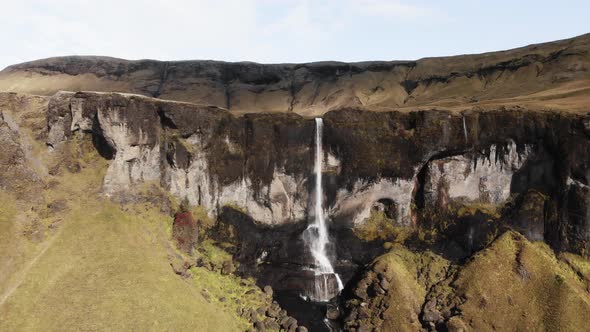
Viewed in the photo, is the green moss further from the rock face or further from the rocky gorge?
the rock face

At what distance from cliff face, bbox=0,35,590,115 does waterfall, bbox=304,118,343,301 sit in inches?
2206

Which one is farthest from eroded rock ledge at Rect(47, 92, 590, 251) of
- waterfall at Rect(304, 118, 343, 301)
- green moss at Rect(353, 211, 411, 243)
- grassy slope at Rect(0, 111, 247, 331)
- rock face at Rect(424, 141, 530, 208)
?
grassy slope at Rect(0, 111, 247, 331)

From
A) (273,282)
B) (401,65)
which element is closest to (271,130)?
(273,282)

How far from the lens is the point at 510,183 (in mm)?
43156

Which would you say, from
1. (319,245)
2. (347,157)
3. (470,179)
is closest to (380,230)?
(319,245)

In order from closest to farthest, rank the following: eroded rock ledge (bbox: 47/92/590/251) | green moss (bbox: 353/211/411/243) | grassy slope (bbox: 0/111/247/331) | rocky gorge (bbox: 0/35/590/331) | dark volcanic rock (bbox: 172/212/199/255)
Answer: grassy slope (bbox: 0/111/247/331) < rocky gorge (bbox: 0/35/590/331) < eroded rock ledge (bbox: 47/92/590/251) < dark volcanic rock (bbox: 172/212/199/255) < green moss (bbox: 353/211/411/243)

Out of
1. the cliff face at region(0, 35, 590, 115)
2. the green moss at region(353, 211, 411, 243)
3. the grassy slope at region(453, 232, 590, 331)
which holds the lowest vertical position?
the grassy slope at region(453, 232, 590, 331)

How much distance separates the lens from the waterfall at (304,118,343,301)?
143 feet

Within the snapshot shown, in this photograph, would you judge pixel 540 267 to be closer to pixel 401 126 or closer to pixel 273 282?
pixel 401 126

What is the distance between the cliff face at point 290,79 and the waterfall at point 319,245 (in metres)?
56.0

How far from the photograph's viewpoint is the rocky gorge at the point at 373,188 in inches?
1502

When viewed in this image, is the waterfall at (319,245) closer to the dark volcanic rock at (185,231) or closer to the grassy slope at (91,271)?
the grassy slope at (91,271)

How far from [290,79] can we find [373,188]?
8621cm

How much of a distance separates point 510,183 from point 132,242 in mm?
38373
